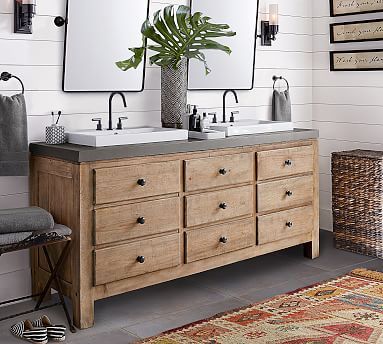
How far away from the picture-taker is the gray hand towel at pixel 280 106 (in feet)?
15.2

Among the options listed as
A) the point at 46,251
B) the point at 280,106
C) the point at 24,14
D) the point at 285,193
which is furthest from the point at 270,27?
the point at 46,251

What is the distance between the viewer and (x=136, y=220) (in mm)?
3346

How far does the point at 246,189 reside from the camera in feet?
12.7

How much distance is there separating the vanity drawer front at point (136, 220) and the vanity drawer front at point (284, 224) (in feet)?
2.26

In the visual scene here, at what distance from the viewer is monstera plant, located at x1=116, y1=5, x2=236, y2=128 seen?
368 cm

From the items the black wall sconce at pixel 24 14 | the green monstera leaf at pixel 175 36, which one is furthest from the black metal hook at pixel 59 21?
the green monstera leaf at pixel 175 36

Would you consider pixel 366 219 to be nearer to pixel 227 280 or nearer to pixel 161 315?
pixel 227 280

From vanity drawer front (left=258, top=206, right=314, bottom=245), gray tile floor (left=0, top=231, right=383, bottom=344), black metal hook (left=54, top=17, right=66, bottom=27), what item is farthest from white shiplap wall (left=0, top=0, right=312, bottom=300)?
vanity drawer front (left=258, top=206, right=314, bottom=245)

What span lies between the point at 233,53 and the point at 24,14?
1.54m

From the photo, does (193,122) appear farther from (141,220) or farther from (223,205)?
(141,220)

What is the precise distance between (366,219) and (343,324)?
53.7 inches

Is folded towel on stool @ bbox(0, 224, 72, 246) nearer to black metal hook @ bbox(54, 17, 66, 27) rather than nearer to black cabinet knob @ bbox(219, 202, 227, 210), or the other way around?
black cabinet knob @ bbox(219, 202, 227, 210)

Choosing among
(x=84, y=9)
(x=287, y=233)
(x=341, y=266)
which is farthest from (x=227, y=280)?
(x=84, y=9)

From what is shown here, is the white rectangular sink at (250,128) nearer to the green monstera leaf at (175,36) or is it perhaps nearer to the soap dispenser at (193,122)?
the soap dispenser at (193,122)
